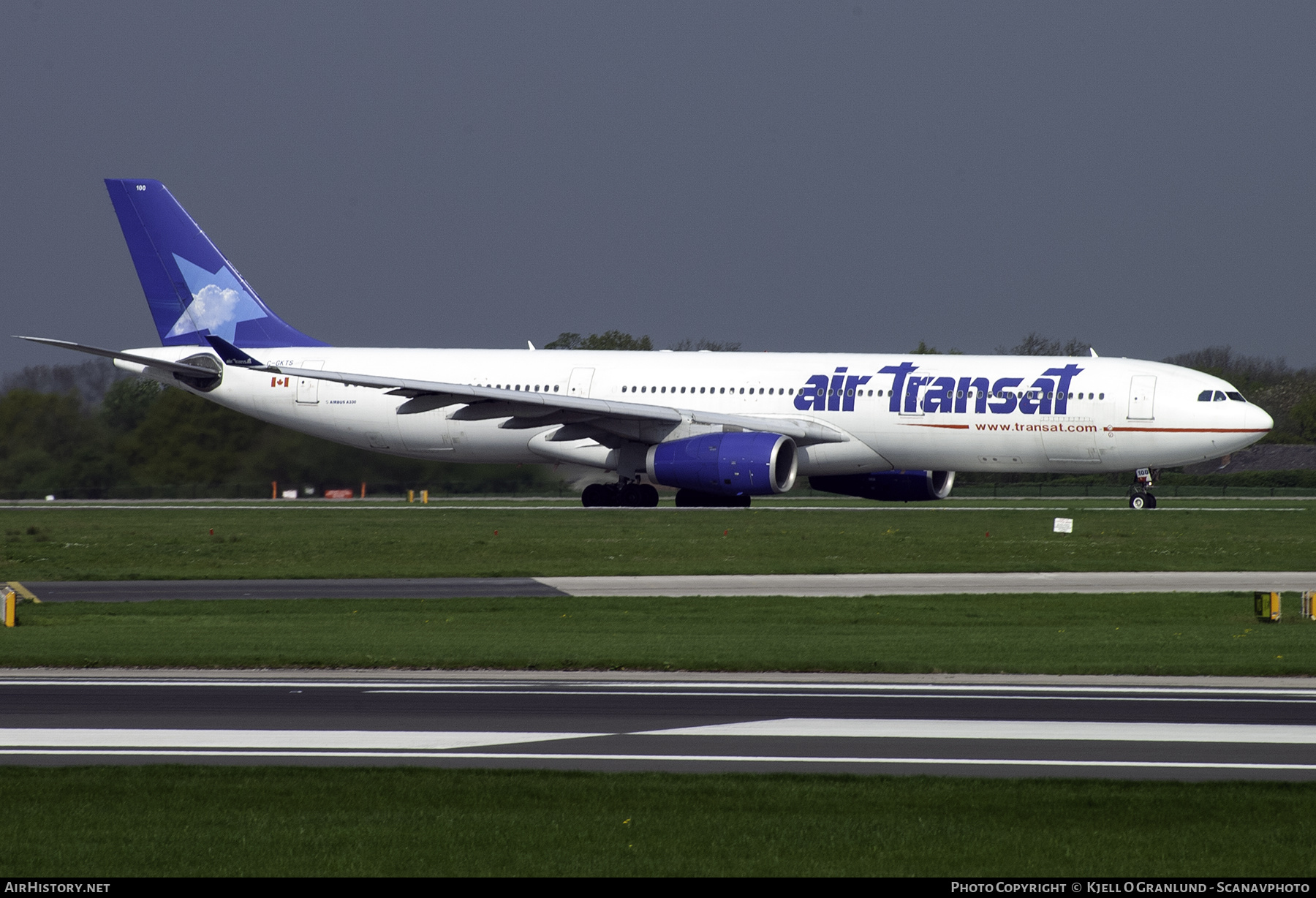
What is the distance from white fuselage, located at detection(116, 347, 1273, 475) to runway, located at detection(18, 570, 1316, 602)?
496 inches

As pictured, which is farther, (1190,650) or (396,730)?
(1190,650)

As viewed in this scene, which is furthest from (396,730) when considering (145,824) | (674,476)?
(674,476)

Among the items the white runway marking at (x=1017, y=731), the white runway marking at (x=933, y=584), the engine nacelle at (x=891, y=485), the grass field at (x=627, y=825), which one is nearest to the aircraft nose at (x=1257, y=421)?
the engine nacelle at (x=891, y=485)

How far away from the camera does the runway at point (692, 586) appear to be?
2416 cm

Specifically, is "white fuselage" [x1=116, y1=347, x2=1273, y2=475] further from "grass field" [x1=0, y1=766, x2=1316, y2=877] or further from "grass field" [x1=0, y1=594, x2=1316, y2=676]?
"grass field" [x1=0, y1=766, x2=1316, y2=877]

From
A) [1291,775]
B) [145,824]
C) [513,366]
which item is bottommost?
[145,824]

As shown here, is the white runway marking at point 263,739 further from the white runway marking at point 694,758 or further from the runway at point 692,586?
the runway at point 692,586

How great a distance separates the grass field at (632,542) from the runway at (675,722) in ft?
40.8

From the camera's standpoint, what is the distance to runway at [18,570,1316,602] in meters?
24.2

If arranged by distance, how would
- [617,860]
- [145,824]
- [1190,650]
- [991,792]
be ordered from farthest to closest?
[1190,650] → [991,792] → [145,824] → [617,860]

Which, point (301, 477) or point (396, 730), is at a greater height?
point (301, 477)

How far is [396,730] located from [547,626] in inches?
295

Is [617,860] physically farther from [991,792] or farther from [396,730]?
[396,730]

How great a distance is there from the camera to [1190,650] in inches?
685
